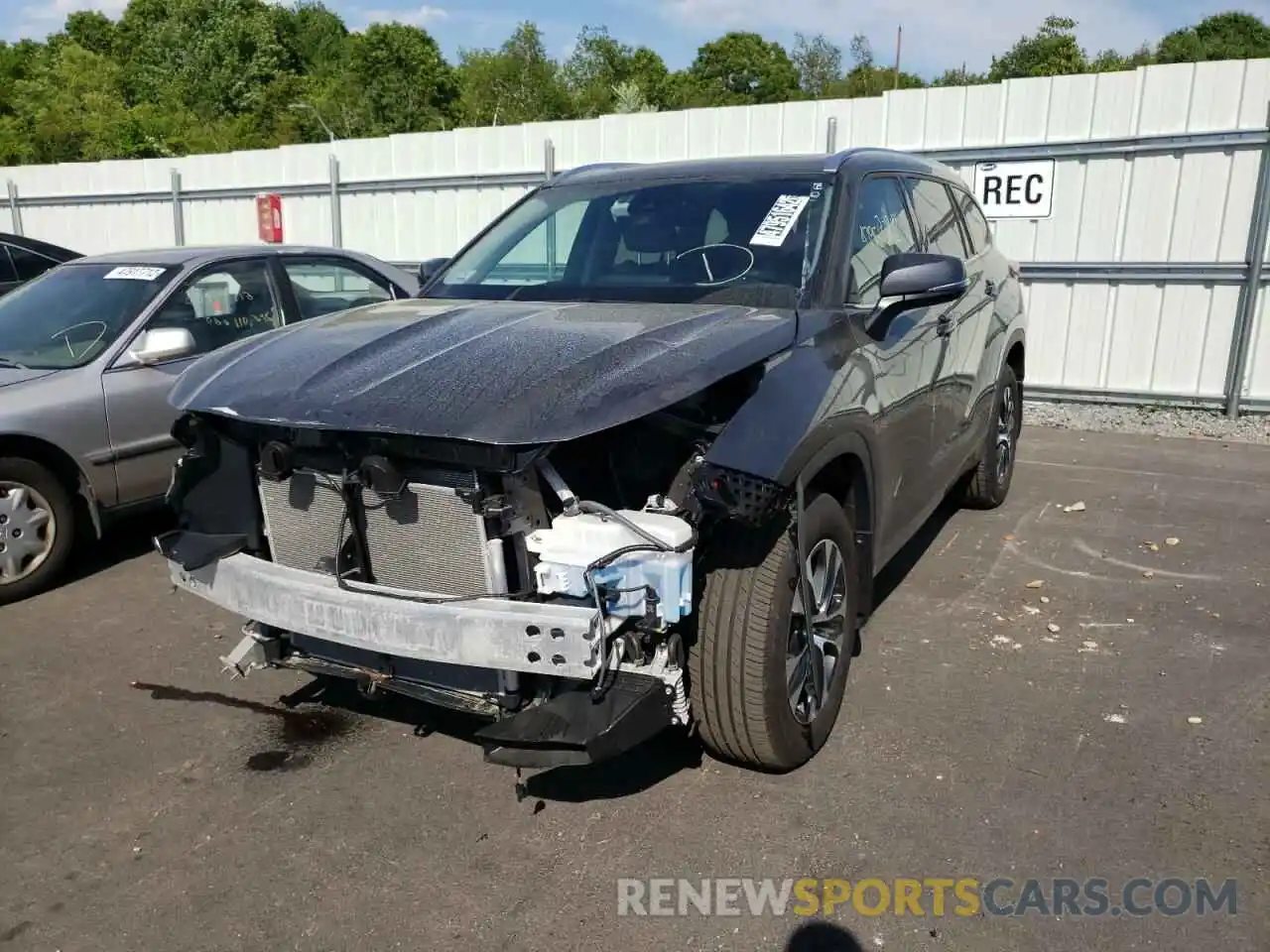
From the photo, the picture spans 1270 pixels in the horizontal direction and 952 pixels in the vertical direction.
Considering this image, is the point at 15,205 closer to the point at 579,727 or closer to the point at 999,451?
the point at 999,451

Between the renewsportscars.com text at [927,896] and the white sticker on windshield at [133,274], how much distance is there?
449 centimetres

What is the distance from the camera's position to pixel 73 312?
548cm

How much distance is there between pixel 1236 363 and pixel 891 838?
23.1ft

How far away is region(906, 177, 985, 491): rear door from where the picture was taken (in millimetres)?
4188

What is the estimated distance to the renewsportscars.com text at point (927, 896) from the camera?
255 centimetres

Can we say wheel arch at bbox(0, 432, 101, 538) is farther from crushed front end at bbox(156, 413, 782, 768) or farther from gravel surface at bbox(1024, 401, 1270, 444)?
gravel surface at bbox(1024, 401, 1270, 444)

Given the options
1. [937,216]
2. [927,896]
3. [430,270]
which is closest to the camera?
[927,896]

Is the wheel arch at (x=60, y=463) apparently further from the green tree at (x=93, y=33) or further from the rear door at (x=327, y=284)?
the green tree at (x=93, y=33)

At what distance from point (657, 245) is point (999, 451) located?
3.09m

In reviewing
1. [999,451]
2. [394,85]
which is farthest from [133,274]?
[394,85]

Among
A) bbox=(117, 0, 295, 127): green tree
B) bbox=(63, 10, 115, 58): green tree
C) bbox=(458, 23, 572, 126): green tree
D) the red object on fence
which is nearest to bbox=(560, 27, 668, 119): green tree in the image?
bbox=(458, 23, 572, 126): green tree

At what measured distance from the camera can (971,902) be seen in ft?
8.46

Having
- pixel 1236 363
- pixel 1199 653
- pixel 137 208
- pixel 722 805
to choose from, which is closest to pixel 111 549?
pixel 722 805

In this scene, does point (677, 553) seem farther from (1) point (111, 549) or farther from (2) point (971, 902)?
(1) point (111, 549)
